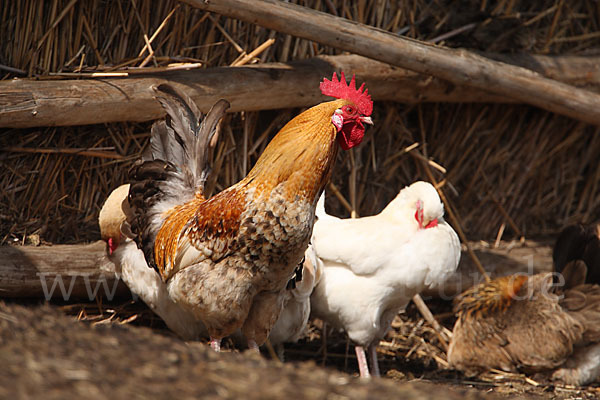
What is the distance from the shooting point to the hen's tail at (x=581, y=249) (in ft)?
17.0

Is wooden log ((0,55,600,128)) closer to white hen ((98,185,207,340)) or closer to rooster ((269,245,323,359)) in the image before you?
white hen ((98,185,207,340))

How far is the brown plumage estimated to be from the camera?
4828 millimetres

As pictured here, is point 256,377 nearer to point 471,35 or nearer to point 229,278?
point 229,278

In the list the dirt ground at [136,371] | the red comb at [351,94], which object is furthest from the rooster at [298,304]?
the dirt ground at [136,371]

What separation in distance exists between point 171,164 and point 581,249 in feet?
10.4

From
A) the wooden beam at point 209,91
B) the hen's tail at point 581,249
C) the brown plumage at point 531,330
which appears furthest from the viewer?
the hen's tail at point 581,249

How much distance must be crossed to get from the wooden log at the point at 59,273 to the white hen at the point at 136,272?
140 mm

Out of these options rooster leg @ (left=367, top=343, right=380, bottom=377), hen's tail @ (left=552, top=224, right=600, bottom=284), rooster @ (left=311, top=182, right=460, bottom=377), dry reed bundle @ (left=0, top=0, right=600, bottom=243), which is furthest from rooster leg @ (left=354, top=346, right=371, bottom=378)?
hen's tail @ (left=552, top=224, right=600, bottom=284)

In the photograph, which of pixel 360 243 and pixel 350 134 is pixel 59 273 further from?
pixel 350 134

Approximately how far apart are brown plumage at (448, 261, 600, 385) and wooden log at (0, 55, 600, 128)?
5.10 feet

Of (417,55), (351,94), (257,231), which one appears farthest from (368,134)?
(257,231)

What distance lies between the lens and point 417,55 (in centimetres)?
459

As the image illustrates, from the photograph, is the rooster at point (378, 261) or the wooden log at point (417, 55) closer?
the wooden log at point (417, 55)

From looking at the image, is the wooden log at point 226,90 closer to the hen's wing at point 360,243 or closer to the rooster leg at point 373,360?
the hen's wing at point 360,243
